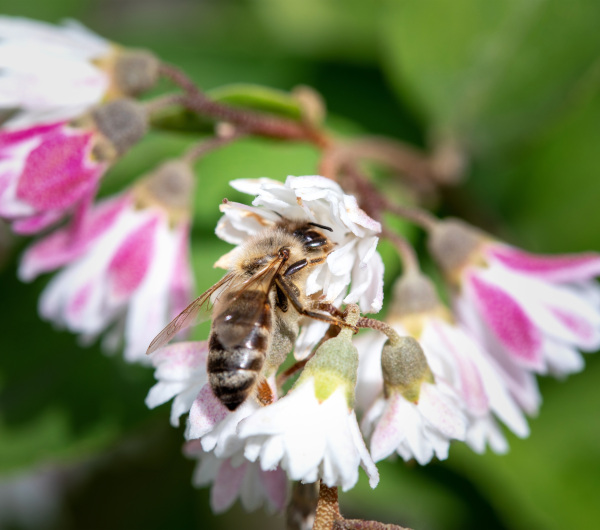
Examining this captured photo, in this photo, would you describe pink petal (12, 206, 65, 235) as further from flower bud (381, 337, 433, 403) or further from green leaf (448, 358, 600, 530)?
green leaf (448, 358, 600, 530)

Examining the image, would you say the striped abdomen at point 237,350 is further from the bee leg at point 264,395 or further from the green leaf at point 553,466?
the green leaf at point 553,466

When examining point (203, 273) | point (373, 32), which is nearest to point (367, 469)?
point (203, 273)

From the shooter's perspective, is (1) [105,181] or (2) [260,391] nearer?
(2) [260,391]

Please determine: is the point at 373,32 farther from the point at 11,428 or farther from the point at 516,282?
the point at 11,428

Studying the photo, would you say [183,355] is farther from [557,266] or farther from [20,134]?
[557,266]

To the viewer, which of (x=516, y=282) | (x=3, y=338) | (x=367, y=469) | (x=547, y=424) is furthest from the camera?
(x=547, y=424)

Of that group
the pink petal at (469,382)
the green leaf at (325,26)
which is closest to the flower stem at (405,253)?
the pink petal at (469,382)
